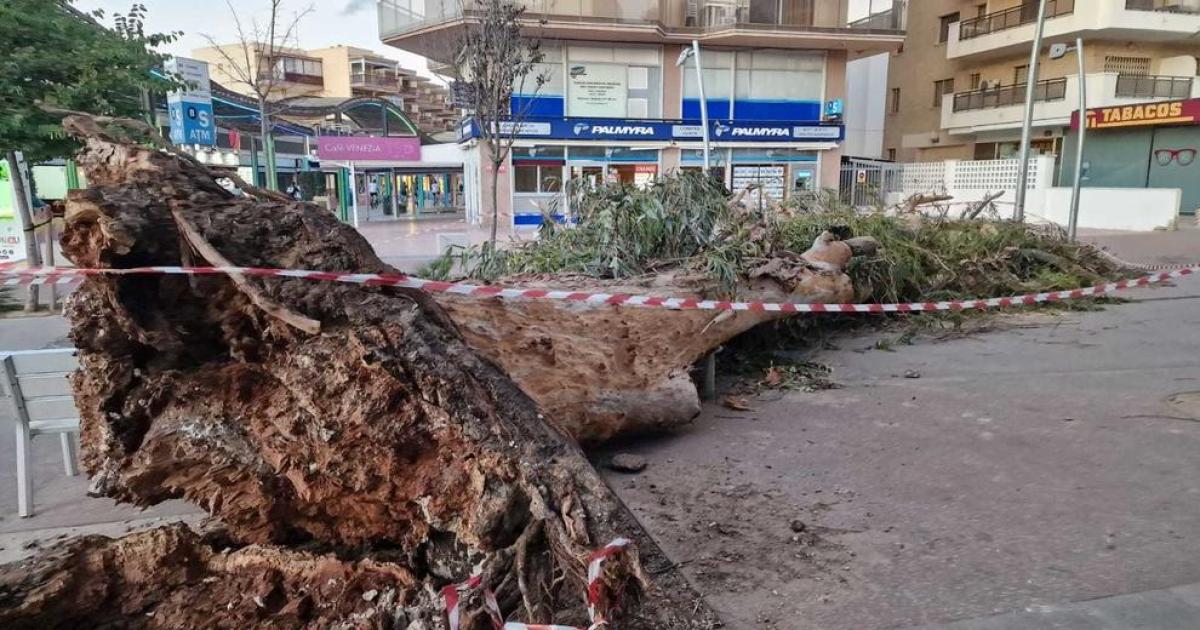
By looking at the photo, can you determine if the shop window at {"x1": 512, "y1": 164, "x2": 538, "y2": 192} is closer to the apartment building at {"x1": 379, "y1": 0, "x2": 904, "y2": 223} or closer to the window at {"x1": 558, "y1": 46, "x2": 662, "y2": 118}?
the apartment building at {"x1": 379, "y1": 0, "x2": 904, "y2": 223}

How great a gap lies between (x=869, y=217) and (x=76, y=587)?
8.53 m

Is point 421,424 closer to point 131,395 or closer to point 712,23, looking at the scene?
point 131,395

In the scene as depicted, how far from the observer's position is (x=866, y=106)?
36406mm

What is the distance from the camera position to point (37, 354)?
14.0 feet

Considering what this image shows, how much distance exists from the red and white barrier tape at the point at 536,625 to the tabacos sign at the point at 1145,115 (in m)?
27.7

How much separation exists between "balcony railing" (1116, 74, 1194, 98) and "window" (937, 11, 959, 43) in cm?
800

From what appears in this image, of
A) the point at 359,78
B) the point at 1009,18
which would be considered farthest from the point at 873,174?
the point at 359,78

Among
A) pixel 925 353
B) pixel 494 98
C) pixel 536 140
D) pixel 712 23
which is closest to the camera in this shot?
pixel 925 353

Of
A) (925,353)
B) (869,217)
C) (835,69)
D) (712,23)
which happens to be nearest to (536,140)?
(712,23)

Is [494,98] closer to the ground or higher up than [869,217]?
higher up

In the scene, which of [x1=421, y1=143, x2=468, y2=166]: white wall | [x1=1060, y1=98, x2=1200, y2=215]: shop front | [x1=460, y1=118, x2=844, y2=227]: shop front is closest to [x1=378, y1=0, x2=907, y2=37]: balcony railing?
[x1=460, y1=118, x2=844, y2=227]: shop front

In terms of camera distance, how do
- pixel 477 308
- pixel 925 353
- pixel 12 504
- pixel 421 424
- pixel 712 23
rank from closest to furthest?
pixel 421 424 < pixel 12 504 < pixel 477 308 < pixel 925 353 < pixel 712 23

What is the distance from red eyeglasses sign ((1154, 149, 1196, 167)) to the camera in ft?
75.3

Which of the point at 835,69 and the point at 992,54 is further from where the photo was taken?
the point at 992,54
